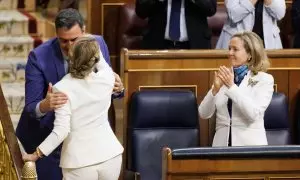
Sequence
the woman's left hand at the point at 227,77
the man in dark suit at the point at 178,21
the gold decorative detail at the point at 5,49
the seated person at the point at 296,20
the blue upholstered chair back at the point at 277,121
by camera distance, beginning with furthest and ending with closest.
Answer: the gold decorative detail at the point at 5,49
the seated person at the point at 296,20
the man in dark suit at the point at 178,21
the blue upholstered chair back at the point at 277,121
the woman's left hand at the point at 227,77

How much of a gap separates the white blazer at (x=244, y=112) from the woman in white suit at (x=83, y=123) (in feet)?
2.59

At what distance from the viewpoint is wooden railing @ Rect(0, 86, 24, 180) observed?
4266 mm

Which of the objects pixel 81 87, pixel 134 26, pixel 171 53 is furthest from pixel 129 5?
pixel 81 87

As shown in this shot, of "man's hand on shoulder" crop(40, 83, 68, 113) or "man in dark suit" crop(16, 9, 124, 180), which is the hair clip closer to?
"man in dark suit" crop(16, 9, 124, 180)

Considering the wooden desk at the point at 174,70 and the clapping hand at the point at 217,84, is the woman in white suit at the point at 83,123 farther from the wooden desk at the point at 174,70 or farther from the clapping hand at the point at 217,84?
the wooden desk at the point at 174,70

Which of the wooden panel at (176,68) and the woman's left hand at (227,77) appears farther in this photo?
the wooden panel at (176,68)

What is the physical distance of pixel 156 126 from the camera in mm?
5344

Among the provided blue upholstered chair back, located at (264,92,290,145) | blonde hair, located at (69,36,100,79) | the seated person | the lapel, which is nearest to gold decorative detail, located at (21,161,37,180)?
Result: blonde hair, located at (69,36,100,79)

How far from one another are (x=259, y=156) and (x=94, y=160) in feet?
2.43

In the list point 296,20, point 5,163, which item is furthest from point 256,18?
point 5,163

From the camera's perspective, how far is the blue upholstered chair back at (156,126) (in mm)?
5289

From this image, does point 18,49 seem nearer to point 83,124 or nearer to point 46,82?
point 46,82

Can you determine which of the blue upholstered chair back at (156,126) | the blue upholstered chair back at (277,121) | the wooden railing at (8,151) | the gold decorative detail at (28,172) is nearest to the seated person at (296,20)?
the blue upholstered chair back at (277,121)

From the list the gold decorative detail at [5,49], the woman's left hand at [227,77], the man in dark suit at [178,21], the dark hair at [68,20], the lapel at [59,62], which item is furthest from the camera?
the gold decorative detail at [5,49]
